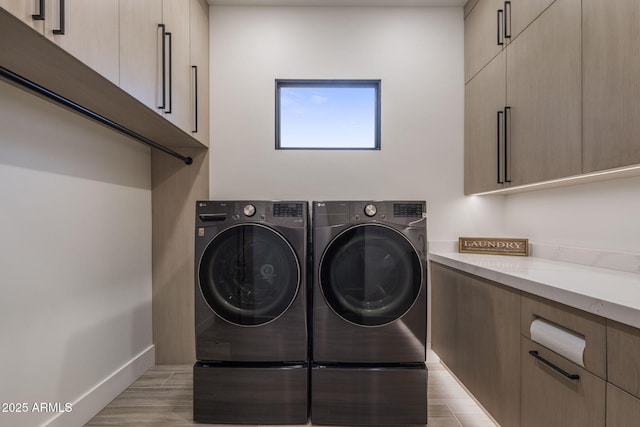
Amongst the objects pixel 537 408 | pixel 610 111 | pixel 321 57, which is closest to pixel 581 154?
pixel 610 111

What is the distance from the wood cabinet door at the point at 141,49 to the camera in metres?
1.28

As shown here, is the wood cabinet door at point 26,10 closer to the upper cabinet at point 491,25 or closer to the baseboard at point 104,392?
the baseboard at point 104,392

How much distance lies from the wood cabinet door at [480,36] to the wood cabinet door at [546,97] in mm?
241

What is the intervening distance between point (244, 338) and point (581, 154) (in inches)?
74.5

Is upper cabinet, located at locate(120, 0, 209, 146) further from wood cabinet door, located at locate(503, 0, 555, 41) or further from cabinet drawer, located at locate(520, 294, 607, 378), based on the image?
wood cabinet door, located at locate(503, 0, 555, 41)

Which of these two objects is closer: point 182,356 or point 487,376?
point 487,376

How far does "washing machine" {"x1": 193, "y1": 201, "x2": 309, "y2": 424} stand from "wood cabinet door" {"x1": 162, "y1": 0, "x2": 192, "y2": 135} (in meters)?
0.64

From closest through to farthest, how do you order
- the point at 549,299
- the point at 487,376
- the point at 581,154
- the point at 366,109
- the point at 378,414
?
the point at 549,299 < the point at 581,154 < the point at 487,376 < the point at 378,414 < the point at 366,109

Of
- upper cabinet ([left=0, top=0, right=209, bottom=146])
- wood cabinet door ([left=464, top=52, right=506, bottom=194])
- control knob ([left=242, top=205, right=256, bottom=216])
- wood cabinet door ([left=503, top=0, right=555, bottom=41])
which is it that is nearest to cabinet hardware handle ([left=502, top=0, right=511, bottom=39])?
wood cabinet door ([left=503, top=0, right=555, bottom=41])

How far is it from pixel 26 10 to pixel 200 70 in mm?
1499

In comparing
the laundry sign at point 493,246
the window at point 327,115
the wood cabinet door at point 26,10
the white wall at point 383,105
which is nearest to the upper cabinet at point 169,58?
the white wall at point 383,105

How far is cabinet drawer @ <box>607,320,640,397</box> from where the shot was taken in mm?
803

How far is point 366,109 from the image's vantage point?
2.54 m

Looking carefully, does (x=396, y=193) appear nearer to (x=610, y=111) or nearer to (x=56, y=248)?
(x=610, y=111)
